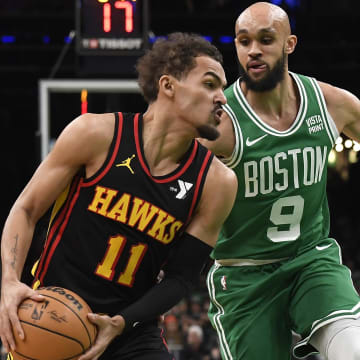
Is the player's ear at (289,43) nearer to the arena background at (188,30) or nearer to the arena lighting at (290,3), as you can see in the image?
the arena background at (188,30)

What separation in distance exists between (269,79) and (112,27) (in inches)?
183

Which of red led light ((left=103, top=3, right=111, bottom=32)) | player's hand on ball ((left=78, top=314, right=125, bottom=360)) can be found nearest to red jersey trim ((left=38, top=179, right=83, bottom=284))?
player's hand on ball ((left=78, top=314, right=125, bottom=360))

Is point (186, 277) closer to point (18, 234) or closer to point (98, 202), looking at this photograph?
point (98, 202)

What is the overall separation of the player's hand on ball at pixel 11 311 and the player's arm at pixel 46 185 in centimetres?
13

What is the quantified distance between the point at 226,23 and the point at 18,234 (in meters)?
12.1

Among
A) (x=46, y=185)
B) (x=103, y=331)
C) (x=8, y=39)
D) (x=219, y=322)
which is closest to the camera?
(x=103, y=331)

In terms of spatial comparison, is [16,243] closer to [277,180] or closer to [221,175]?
[221,175]

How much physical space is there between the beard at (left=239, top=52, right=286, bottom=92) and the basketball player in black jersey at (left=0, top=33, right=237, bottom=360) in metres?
0.85

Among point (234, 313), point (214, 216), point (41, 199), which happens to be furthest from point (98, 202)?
point (234, 313)

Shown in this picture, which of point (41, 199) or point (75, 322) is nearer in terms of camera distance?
point (75, 322)

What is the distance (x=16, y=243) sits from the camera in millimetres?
3566

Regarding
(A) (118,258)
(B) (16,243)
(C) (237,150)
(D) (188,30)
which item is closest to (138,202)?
(A) (118,258)

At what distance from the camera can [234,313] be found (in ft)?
15.6

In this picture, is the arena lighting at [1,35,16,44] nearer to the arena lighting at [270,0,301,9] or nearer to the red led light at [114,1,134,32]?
the arena lighting at [270,0,301,9]
